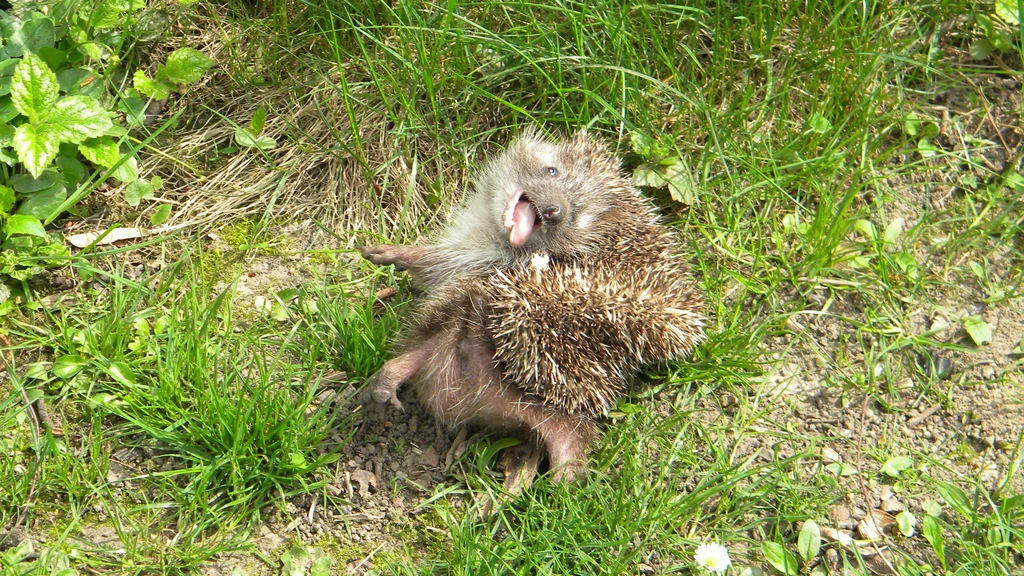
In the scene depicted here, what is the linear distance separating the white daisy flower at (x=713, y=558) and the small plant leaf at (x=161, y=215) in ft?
9.84

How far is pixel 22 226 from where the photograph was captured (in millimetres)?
3863

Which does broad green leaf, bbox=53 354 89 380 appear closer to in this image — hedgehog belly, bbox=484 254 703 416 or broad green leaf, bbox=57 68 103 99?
broad green leaf, bbox=57 68 103 99

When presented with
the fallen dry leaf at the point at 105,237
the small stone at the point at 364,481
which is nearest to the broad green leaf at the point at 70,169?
the fallen dry leaf at the point at 105,237

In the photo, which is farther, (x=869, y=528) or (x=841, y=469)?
(x=841, y=469)

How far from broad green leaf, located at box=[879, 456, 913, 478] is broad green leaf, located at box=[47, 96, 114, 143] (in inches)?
157

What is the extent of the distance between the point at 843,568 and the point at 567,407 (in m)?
1.43

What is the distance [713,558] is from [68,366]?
2922mm

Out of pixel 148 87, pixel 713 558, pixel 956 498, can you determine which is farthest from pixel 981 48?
pixel 148 87

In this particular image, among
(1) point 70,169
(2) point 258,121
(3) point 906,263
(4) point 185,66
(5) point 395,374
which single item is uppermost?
(4) point 185,66

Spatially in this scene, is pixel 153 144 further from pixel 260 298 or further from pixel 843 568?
pixel 843 568

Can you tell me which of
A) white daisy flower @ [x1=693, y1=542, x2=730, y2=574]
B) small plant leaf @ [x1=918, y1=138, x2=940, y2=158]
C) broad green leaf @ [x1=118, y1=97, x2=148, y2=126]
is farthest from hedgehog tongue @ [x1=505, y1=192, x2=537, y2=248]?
small plant leaf @ [x1=918, y1=138, x2=940, y2=158]

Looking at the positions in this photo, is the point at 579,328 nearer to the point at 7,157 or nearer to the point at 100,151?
the point at 100,151

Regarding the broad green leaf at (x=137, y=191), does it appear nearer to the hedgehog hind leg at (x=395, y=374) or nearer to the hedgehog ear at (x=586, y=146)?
the hedgehog hind leg at (x=395, y=374)

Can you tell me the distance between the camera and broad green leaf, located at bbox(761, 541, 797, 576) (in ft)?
12.0
